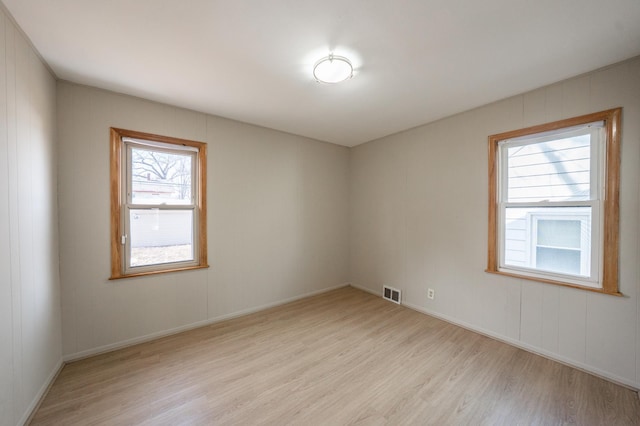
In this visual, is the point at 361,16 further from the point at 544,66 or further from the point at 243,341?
the point at 243,341

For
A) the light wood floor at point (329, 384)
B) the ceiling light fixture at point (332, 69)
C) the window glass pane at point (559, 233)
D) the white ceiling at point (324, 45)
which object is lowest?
the light wood floor at point (329, 384)

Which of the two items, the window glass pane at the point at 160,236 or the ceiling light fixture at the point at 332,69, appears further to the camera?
the window glass pane at the point at 160,236

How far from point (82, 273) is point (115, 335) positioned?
69 cm

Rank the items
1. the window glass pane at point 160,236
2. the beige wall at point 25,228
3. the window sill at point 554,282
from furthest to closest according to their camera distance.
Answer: the window glass pane at point 160,236
the window sill at point 554,282
the beige wall at point 25,228

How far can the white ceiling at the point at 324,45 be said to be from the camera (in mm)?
1428

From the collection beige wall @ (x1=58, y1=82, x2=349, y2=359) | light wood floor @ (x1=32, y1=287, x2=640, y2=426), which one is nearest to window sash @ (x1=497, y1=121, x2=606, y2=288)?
light wood floor @ (x1=32, y1=287, x2=640, y2=426)

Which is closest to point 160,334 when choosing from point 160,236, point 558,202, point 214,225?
point 160,236

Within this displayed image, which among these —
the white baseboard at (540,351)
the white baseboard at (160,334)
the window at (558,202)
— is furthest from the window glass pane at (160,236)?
the window at (558,202)

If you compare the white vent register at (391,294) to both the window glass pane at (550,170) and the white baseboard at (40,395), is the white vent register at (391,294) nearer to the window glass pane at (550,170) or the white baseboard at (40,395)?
the window glass pane at (550,170)

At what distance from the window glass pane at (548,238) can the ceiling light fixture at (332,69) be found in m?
2.21

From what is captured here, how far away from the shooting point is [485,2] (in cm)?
137

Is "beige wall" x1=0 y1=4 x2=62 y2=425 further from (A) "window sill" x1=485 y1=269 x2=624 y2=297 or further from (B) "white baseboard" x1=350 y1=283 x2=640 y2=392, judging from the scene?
(A) "window sill" x1=485 y1=269 x2=624 y2=297

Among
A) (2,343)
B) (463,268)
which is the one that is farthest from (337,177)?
(2,343)

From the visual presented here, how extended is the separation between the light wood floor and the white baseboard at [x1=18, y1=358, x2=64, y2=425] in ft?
0.18
